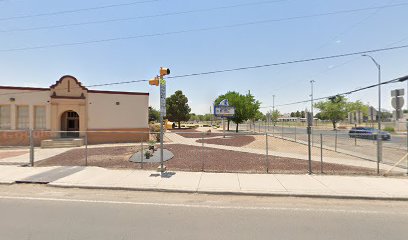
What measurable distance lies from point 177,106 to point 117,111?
79.8ft

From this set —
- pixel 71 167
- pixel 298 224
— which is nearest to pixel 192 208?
pixel 298 224

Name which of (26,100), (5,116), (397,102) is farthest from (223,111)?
(5,116)

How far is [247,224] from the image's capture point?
4570 millimetres

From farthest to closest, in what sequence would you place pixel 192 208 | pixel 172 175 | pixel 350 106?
pixel 350 106 → pixel 172 175 → pixel 192 208

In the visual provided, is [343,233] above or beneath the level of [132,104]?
beneath

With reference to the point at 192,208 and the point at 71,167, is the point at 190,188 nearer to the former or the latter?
the point at 192,208

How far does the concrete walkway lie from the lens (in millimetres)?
6578

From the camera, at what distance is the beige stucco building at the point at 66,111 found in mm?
19938

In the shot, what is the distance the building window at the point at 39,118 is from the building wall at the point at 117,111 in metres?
4.11

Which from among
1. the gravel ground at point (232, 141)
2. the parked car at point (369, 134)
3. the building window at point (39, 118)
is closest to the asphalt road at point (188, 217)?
the parked car at point (369, 134)

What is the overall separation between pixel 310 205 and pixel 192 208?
3129 mm

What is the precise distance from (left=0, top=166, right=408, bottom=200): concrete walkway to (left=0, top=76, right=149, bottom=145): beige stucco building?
41.6ft

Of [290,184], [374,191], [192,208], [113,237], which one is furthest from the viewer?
[290,184]

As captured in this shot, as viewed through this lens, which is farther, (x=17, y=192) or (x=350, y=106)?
(x=350, y=106)
